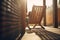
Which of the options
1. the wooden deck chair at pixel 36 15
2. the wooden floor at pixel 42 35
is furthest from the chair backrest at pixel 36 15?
the wooden floor at pixel 42 35

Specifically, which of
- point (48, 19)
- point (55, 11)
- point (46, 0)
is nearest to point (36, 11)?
point (55, 11)

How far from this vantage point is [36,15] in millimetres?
6293

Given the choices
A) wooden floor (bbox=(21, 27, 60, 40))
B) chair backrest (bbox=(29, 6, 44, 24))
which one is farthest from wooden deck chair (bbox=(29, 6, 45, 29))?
wooden floor (bbox=(21, 27, 60, 40))

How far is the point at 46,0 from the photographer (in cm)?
951

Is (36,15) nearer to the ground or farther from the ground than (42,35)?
farther from the ground

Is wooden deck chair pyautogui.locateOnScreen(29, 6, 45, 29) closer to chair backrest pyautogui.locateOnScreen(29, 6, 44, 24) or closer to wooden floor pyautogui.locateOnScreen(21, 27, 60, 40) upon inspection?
chair backrest pyautogui.locateOnScreen(29, 6, 44, 24)

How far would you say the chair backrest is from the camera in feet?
20.2

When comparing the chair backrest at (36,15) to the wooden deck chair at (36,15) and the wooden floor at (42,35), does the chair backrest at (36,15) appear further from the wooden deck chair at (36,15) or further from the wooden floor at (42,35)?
the wooden floor at (42,35)

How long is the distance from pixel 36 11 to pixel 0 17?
17.6 ft

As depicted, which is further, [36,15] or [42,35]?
[36,15]

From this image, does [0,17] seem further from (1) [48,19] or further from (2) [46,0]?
(2) [46,0]

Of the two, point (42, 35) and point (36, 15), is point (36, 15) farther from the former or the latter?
point (42, 35)

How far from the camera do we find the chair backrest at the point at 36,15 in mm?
6152

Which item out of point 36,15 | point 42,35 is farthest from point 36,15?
point 42,35
